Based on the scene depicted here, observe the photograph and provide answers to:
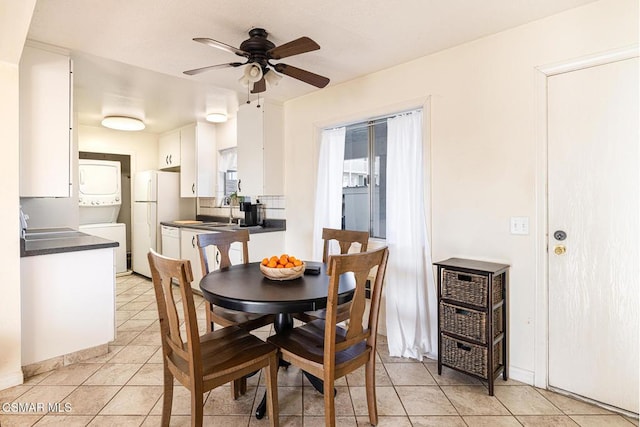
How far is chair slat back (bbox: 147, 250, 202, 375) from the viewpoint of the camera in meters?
1.48

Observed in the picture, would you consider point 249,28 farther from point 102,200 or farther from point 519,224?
point 102,200

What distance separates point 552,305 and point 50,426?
3.05 meters

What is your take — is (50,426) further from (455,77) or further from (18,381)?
(455,77)

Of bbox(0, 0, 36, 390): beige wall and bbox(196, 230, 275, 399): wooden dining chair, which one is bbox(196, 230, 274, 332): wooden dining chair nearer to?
bbox(196, 230, 275, 399): wooden dining chair

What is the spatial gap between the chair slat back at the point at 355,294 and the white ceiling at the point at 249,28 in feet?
5.00

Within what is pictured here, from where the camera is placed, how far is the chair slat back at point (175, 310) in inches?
58.3

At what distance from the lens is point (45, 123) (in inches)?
98.1

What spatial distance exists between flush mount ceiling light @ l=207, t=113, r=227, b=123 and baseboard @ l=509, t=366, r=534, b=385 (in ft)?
13.9

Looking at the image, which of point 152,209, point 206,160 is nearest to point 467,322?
point 206,160

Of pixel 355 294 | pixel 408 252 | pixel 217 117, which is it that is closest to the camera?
pixel 355 294

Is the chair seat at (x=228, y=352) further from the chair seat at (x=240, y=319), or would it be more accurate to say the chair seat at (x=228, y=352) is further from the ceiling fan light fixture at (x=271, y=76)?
the ceiling fan light fixture at (x=271, y=76)

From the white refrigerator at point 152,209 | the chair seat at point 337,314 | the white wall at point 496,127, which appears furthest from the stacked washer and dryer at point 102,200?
the white wall at point 496,127

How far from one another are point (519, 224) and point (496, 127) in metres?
0.69

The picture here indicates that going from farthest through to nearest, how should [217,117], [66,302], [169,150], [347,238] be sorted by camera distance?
[169,150], [217,117], [347,238], [66,302]
